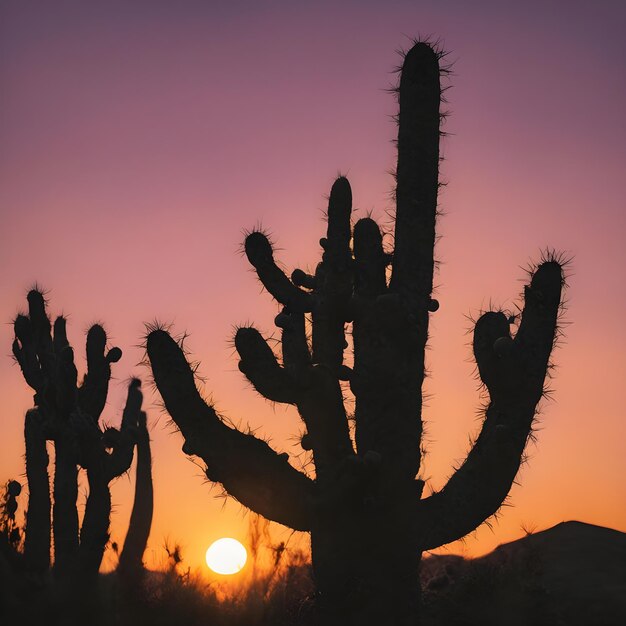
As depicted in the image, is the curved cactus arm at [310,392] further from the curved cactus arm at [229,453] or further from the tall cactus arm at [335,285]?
the tall cactus arm at [335,285]

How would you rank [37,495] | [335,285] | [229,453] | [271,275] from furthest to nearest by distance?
[37,495], [271,275], [335,285], [229,453]

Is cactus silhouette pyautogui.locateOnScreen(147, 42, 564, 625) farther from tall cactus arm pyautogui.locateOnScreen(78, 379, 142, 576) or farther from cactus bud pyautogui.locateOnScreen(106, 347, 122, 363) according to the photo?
cactus bud pyautogui.locateOnScreen(106, 347, 122, 363)

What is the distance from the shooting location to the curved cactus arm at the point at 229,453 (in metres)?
8.77

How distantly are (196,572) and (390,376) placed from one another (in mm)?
7017

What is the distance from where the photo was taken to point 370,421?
9.21 meters

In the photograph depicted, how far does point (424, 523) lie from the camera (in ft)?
29.7

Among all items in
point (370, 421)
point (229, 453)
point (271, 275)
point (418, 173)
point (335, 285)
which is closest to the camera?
point (229, 453)

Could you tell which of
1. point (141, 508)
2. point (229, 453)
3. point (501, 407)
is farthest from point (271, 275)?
point (141, 508)

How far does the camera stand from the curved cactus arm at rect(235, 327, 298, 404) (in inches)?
328

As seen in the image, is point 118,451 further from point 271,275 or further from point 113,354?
point 271,275

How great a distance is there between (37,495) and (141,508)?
4106 millimetres

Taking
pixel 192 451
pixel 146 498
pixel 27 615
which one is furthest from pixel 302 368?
pixel 146 498

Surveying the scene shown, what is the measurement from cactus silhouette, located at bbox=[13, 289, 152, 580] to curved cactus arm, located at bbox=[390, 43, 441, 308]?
5.51m

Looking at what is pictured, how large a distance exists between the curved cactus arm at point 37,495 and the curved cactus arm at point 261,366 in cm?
612
